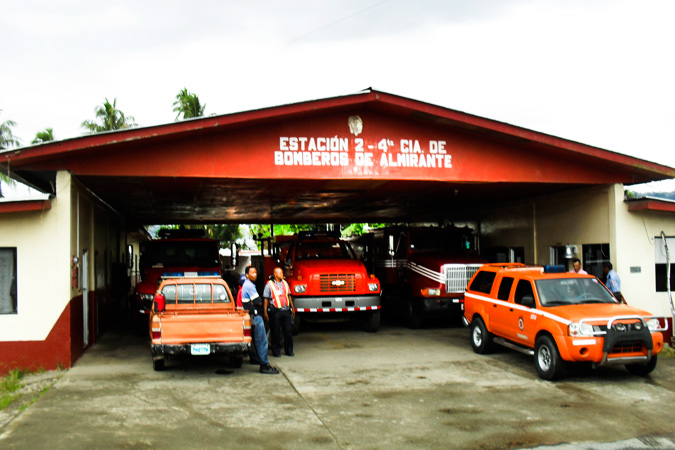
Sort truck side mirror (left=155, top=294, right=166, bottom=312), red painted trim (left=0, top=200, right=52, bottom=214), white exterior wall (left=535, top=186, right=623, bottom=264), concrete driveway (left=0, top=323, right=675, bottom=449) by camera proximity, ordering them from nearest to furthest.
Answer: concrete driveway (left=0, top=323, right=675, bottom=449) → red painted trim (left=0, top=200, right=52, bottom=214) → truck side mirror (left=155, top=294, right=166, bottom=312) → white exterior wall (left=535, top=186, right=623, bottom=264)

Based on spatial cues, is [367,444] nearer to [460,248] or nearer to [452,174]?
[452,174]

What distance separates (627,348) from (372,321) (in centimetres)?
718

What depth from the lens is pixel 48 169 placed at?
11.6m

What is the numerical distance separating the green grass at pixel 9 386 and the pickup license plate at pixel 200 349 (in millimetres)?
2702

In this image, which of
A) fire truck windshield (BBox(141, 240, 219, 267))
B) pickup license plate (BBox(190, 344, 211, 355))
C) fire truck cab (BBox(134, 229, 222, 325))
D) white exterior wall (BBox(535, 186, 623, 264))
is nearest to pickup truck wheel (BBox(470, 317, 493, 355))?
white exterior wall (BBox(535, 186, 623, 264))

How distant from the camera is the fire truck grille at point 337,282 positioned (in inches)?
606

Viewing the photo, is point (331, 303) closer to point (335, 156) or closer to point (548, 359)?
point (335, 156)

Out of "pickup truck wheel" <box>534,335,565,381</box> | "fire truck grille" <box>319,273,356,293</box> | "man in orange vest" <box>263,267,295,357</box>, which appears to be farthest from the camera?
"fire truck grille" <box>319,273,356,293</box>

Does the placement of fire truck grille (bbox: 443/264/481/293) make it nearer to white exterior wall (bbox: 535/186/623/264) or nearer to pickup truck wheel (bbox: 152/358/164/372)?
white exterior wall (bbox: 535/186/623/264)

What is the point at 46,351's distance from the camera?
1135 centimetres

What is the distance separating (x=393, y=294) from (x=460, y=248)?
244 cm

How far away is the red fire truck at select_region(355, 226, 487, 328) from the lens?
53.5 ft

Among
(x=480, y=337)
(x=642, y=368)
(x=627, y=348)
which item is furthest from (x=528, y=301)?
(x=480, y=337)

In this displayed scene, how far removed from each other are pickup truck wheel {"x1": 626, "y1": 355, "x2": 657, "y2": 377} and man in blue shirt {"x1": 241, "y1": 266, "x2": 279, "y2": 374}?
19.9 feet
